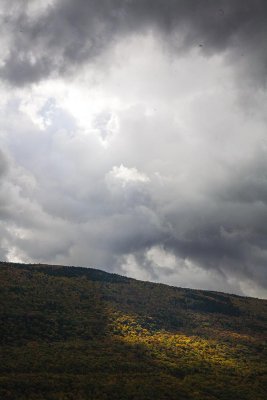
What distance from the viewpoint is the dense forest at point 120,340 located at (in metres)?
36.1

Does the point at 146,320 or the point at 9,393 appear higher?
the point at 146,320

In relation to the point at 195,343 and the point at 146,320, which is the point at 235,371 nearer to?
the point at 195,343

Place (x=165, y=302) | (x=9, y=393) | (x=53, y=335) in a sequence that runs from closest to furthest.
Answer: (x=9, y=393) → (x=53, y=335) → (x=165, y=302)

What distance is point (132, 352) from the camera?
5028 centimetres

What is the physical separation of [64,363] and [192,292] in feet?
213

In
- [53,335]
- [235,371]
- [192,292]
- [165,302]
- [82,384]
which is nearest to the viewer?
[82,384]

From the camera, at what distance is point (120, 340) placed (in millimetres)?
55781

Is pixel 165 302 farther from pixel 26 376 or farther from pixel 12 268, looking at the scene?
pixel 26 376

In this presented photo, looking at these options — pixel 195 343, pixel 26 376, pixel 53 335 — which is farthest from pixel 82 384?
pixel 195 343

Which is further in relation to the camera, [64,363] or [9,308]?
[9,308]

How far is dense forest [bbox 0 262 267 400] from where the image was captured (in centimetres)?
3606

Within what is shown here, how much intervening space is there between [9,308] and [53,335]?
35.6 feet

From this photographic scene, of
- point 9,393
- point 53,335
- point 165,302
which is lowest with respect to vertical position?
point 9,393

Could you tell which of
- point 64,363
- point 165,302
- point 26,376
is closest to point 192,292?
point 165,302
